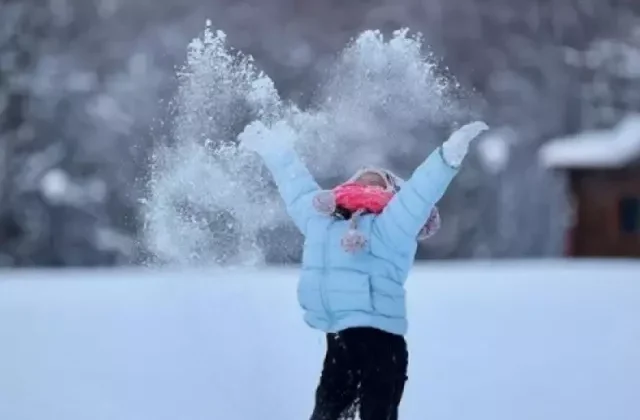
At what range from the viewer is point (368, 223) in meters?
0.85

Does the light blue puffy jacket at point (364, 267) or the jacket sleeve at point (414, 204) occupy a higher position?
the jacket sleeve at point (414, 204)

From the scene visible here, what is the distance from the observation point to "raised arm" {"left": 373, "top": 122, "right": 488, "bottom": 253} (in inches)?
30.8

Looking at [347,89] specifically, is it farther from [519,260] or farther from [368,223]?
[519,260]

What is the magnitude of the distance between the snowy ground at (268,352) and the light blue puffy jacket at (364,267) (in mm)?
121

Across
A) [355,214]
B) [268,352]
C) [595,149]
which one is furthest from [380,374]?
[595,149]

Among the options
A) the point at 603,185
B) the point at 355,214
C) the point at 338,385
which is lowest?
the point at 338,385

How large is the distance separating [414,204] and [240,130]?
244 mm

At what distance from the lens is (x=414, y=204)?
81cm

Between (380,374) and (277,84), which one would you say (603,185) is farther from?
(380,374)

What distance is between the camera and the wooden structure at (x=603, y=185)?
1669 mm

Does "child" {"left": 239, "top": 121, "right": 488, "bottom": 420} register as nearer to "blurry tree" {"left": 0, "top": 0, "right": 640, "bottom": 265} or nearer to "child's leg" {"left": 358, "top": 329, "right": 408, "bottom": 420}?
"child's leg" {"left": 358, "top": 329, "right": 408, "bottom": 420}

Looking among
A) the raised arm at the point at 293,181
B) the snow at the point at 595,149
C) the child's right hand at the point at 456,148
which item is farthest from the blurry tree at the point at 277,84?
the child's right hand at the point at 456,148

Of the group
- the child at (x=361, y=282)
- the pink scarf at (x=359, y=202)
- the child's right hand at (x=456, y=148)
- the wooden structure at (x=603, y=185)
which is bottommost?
the child at (x=361, y=282)

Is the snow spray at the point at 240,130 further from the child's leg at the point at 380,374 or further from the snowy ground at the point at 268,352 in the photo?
the child's leg at the point at 380,374
